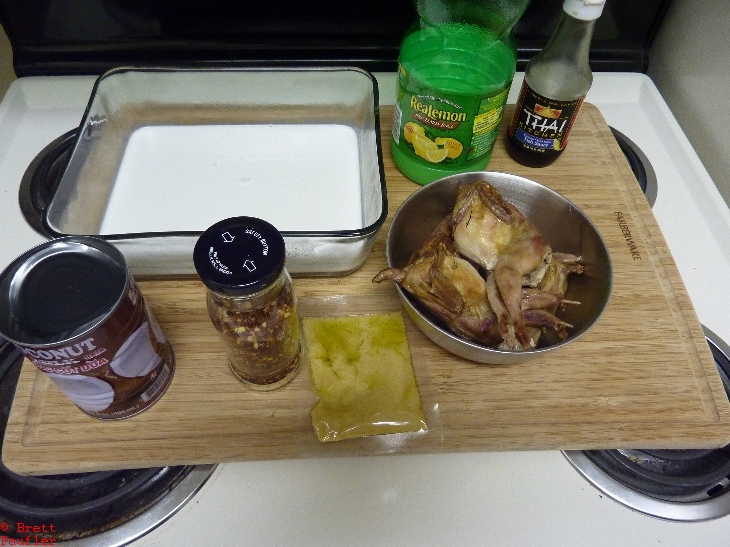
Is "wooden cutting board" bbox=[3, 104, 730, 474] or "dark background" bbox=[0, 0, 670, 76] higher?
"dark background" bbox=[0, 0, 670, 76]

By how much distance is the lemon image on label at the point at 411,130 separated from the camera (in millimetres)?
809

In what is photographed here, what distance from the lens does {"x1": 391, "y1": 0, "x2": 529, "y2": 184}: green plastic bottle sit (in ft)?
2.57

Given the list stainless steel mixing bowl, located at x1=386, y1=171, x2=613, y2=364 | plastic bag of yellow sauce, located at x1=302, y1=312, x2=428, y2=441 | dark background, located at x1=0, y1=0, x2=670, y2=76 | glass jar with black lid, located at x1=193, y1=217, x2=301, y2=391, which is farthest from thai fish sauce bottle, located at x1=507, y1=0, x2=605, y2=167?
glass jar with black lid, located at x1=193, y1=217, x2=301, y2=391

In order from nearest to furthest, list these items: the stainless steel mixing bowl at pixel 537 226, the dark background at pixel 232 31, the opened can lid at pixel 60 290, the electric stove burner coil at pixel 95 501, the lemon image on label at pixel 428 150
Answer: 1. the opened can lid at pixel 60 290
2. the electric stove burner coil at pixel 95 501
3. the stainless steel mixing bowl at pixel 537 226
4. the lemon image on label at pixel 428 150
5. the dark background at pixel 232 31

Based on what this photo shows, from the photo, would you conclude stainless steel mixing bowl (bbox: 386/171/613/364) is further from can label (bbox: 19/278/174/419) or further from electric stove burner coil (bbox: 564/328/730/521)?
can label (bbox: 19/278/174/419)

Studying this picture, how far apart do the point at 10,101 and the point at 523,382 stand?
3.47ft

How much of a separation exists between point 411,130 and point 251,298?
16.4 inches

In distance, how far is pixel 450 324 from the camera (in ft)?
2.27

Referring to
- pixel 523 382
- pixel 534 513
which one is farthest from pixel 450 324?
pixel 534 513

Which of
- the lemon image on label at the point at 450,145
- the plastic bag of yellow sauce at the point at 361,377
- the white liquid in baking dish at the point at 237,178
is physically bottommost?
the plastic bag of yellow sauce at the point at 361,377

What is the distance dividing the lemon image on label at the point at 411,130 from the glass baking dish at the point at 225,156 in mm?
53

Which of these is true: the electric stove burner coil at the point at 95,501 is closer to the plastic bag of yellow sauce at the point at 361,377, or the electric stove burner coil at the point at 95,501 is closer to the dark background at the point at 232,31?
the plastic bag of yellow sauce at the point at 361,377

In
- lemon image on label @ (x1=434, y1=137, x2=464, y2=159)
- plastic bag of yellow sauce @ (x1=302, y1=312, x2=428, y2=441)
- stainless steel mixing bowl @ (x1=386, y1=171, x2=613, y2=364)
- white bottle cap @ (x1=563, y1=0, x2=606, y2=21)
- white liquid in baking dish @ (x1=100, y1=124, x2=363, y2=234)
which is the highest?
white bottle cap @ (x1=563, y1=0, x2=606, y2=21)

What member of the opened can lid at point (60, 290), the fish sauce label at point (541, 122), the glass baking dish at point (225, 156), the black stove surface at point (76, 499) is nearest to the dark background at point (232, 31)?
the glass baking dish at point (225, 156)
